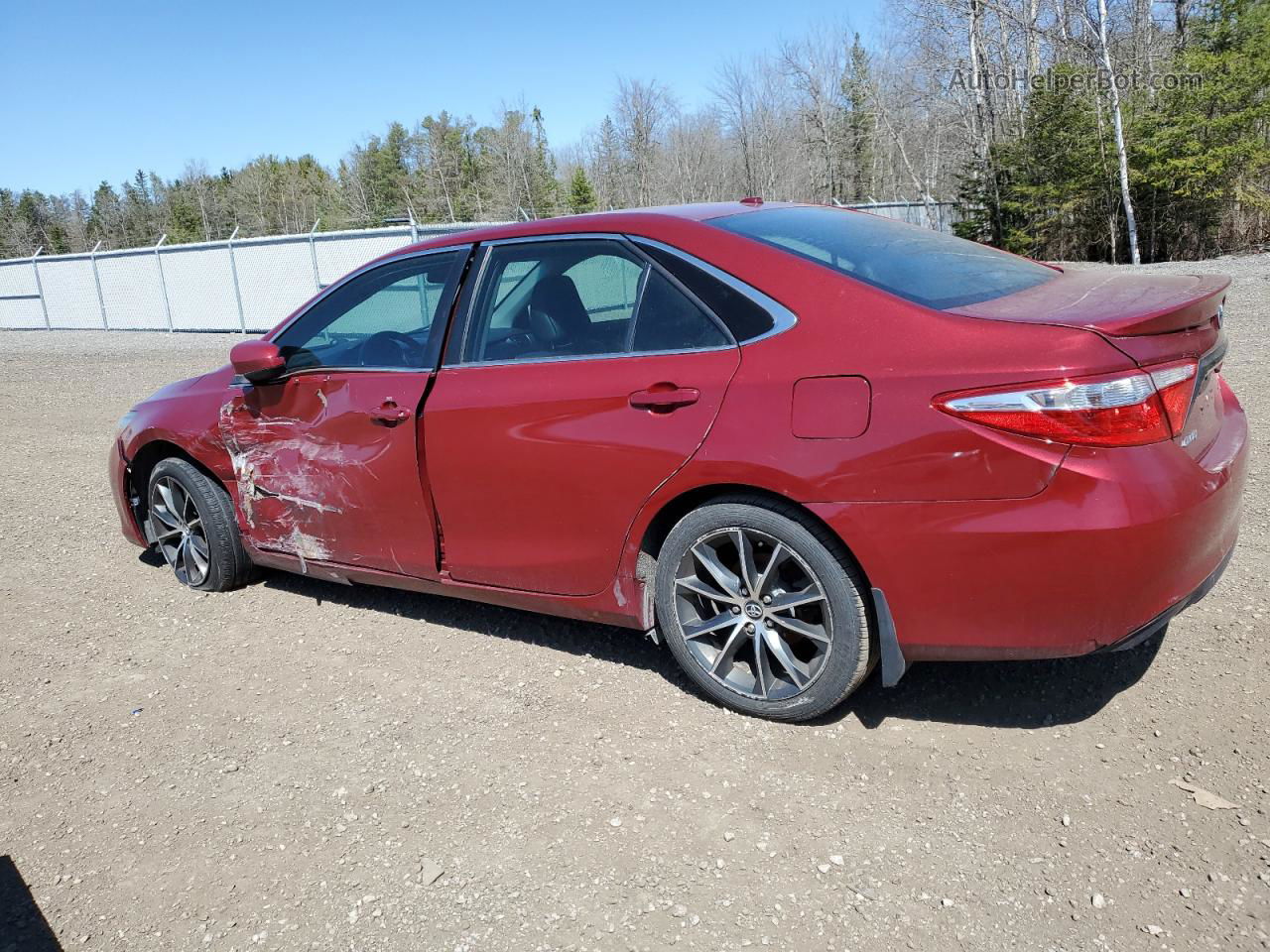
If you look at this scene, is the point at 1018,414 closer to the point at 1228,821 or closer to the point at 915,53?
the point at 1228,821

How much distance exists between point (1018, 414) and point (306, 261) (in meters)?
17.9

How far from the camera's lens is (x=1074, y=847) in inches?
100.0

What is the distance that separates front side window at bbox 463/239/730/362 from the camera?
3212mm

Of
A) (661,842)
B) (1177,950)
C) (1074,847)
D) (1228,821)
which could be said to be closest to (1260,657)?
(1228,821)

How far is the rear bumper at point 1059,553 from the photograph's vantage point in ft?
8.24

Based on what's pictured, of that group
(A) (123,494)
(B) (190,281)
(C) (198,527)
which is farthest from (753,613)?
(B) (190,281)

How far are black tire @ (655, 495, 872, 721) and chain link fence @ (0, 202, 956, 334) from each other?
39.1 feet

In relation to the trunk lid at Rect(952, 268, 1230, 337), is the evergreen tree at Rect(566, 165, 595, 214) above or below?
above

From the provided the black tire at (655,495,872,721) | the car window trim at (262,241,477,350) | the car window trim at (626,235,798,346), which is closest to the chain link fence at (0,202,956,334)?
the car window trim at (262,241,477,350)

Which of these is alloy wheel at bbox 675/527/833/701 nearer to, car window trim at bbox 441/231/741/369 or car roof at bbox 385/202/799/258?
car window trim at bbox 441/231/741/369

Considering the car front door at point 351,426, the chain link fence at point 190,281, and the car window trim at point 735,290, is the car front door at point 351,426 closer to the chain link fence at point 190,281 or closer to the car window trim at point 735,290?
the car window trim at point 735,290

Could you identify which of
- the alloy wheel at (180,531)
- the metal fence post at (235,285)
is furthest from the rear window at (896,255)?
the metal fence post at (235,285)

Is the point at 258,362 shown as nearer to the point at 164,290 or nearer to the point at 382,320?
the point at 382,320

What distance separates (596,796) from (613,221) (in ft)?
6.46
